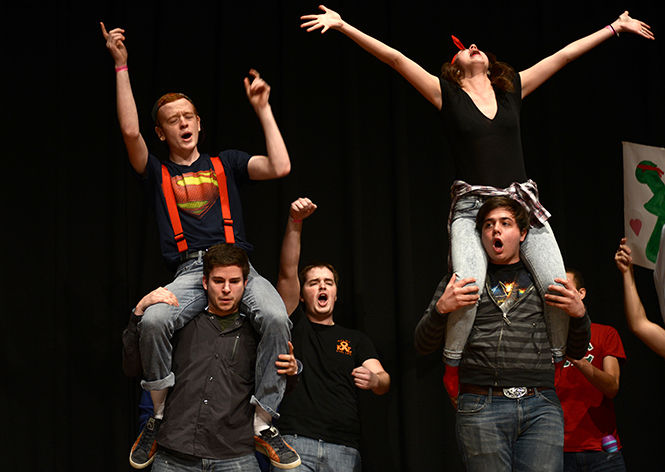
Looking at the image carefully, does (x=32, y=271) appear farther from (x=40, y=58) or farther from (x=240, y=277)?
(x=240, y=277)

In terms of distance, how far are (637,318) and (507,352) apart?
1.08 meters

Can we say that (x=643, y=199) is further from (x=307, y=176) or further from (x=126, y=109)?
(x=126, y=109)

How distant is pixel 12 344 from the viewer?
14.7 feet

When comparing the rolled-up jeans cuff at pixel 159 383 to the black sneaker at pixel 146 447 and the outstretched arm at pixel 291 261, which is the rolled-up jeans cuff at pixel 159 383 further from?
the outstretched arm at pixel 291 261

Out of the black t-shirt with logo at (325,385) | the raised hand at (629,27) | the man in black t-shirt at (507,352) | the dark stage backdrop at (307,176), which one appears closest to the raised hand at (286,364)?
the man in black t-shirt at (507,352)

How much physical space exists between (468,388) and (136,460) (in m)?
1.45

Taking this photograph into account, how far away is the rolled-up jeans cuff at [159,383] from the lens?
309cm

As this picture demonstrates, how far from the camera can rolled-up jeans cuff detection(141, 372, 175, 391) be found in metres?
3.09

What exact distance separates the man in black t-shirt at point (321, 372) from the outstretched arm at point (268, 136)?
204mm

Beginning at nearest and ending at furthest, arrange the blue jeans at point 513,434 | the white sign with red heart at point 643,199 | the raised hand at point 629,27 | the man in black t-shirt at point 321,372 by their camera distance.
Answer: the blue jeans at point 513,434
the raised hand at point 629,27
the man in black t-shirt at point 321,372
the white sign with red heart at point 643,199

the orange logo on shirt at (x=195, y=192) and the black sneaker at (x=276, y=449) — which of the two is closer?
the black sneaker at (x=276, y=449)

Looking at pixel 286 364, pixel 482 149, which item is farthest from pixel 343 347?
pixel 482 149

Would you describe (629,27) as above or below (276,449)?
above

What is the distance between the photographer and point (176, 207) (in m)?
3.34
